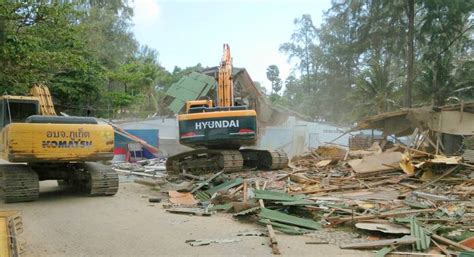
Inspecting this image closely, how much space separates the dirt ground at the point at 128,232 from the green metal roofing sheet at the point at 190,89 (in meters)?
14.6

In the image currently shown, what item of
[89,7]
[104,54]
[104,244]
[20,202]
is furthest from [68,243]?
[89,7]

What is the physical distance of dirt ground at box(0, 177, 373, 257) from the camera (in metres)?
6.61

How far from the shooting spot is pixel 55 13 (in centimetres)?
1074

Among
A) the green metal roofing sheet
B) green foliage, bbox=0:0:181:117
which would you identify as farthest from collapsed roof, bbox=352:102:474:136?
green foliage, bbox=0:0:181:117

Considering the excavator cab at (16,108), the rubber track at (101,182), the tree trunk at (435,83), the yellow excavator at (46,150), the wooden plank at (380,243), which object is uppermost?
the tree trunk at (435,83)

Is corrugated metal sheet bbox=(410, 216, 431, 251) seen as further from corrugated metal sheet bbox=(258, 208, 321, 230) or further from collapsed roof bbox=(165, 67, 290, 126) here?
collapsed roof bbox=(165, 67, 290, 126)

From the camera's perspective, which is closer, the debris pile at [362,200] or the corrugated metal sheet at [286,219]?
the debris pile at [362,200]

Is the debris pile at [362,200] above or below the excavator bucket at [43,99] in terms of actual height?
below

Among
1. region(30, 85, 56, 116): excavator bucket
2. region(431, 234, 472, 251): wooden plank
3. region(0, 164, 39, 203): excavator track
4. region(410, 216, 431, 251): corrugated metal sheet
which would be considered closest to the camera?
region(431, 234, 472, 251): wooden plank

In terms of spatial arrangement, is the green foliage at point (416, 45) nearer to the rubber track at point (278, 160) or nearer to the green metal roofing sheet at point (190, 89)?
the green metal roofing sheet at point (190, 89)

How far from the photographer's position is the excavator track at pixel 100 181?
11727 millimetres

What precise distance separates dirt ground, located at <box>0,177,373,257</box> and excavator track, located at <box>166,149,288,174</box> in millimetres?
4112

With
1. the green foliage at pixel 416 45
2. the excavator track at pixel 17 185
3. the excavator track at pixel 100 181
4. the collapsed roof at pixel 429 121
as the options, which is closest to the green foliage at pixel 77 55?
the excavator track at pixel 17 185

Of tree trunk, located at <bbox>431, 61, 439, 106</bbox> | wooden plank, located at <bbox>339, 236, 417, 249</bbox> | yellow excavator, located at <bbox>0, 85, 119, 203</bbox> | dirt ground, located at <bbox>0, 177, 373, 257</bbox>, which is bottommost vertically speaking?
dirt ground, located at <bbox>0, 177, 373, 257</bbox>
